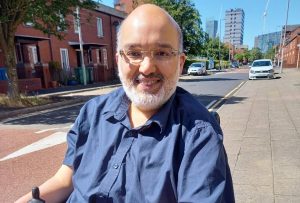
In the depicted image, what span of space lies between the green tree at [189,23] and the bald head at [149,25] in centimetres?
2793

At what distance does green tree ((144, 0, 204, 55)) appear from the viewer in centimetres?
2945

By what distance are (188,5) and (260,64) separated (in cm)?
1027

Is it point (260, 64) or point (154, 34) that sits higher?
point (154, 34)

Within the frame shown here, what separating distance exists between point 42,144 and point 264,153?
4.06 m

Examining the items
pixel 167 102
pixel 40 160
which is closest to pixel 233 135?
Result: pixel 40 160

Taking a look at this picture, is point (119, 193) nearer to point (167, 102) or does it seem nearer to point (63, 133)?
point (167, 102)

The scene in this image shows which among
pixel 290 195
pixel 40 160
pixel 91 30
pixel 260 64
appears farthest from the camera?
pixel 91 30

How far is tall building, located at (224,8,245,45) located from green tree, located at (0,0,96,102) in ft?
434

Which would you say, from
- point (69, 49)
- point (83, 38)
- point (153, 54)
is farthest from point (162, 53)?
point (83, 38)

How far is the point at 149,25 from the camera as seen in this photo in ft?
5.58

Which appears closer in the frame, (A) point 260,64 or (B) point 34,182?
(B) point 34,182

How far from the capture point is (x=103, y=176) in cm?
171

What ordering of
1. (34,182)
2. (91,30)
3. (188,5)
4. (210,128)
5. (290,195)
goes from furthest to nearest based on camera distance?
(188,5) < (91,30) < (34,182) < (290,195) < (210,128)

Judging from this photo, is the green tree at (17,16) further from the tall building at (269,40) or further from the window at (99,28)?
the tall building at (269,40)
